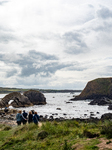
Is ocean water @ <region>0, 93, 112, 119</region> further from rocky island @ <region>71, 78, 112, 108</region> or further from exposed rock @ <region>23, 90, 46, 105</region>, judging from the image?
rocky island @ <region>71, 78, 112, 108</region>

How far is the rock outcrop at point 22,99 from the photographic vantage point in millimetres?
54784

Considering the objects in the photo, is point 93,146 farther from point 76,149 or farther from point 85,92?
point 85,92

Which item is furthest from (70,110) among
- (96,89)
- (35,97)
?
(96,89)

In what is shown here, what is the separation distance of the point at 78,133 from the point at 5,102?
47429 millimetres

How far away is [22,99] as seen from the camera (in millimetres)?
58125

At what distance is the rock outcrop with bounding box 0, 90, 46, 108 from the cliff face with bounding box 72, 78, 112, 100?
34652mm

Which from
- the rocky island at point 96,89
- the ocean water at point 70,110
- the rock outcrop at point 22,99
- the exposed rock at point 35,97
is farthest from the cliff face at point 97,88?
the ocean water at point 70,110

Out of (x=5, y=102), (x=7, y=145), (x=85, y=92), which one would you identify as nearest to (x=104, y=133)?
(x=7, y=145)

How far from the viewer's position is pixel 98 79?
102 metres

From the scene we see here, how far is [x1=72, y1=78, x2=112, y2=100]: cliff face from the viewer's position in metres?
93.3

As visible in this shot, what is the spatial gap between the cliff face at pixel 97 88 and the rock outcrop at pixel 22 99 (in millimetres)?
34652

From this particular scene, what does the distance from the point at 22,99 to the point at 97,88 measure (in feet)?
168

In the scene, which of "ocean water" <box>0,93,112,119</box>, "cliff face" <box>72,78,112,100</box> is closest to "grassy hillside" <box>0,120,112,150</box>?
"ocean water" <box>0,93,112,119</box>

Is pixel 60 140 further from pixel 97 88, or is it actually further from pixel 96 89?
pixel 97 88
